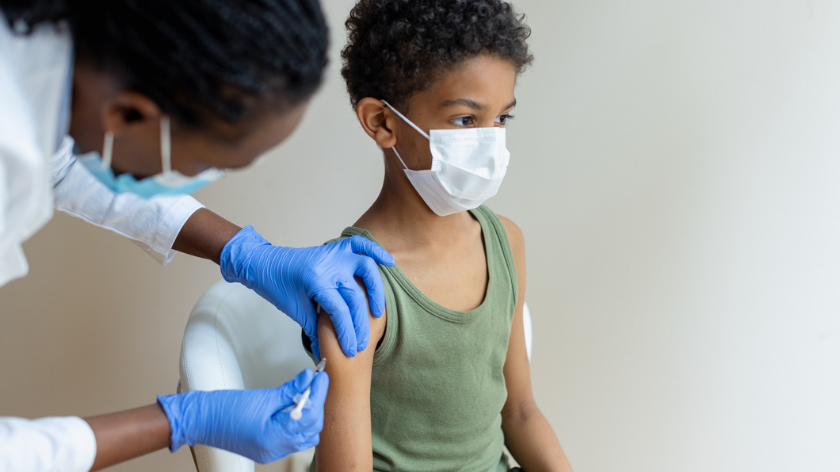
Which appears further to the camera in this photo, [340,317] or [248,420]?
[340,317]

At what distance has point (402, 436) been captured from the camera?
1.11 m

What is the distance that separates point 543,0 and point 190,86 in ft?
3.84

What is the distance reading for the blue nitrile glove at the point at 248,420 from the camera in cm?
85

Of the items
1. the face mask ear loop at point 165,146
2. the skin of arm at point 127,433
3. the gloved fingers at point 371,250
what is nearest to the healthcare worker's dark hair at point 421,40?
the gloved fingers at point 371,250

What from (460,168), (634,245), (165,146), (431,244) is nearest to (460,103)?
(460,168)

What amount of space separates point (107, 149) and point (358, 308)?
456 millimetres

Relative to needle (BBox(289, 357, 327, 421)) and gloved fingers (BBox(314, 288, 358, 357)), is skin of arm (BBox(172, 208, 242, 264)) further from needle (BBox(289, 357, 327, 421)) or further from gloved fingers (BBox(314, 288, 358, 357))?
needle (BBox(289, 357, 327, 421))

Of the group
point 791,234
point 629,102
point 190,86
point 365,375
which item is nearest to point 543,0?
point 629,102

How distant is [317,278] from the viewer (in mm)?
1002

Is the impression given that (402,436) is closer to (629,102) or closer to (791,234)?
(629,102)

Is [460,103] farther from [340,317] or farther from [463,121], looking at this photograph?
[340,317]

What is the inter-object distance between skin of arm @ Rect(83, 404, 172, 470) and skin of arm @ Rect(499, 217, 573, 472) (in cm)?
74

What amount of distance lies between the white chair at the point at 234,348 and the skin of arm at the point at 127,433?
21cm

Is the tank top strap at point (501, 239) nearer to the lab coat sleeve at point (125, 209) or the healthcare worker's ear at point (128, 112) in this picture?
the lab coat sleeve at point (125, 209)
